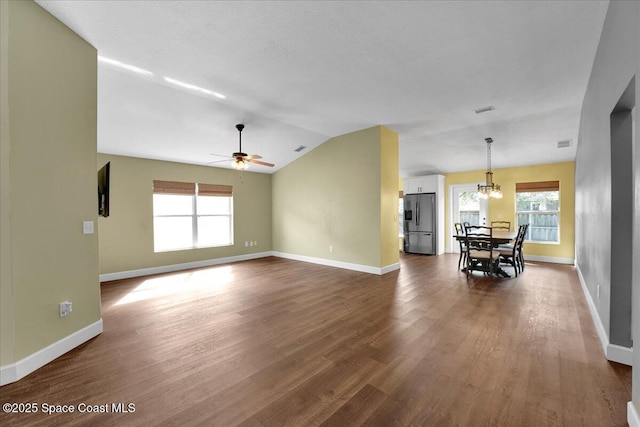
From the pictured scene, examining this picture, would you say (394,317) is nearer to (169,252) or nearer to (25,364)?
(25,364)

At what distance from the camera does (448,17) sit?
2.16 metres

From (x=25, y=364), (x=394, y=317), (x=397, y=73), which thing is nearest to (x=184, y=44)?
(x=397, y=73)

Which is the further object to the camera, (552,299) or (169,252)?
(169,252)

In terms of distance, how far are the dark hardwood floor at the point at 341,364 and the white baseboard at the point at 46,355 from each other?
6cm

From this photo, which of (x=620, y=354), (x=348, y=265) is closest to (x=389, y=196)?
(x=348, y=265)

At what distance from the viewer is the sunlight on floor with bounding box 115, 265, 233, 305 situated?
12.9ft

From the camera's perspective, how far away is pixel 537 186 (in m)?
6.43

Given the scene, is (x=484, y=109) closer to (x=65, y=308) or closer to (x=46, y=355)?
(x=65, y=308)

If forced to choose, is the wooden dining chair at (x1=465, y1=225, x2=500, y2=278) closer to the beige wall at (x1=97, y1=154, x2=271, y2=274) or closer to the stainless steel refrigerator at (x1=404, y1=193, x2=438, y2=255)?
the stainless steel refrigerator at (x1=404, y1=193, x2=438, y2=255)

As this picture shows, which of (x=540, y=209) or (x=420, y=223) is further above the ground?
(x=540, y=209)

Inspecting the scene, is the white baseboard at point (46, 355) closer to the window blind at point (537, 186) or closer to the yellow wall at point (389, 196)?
the yellow wall at point (389, 196)

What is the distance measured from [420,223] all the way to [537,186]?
288cm

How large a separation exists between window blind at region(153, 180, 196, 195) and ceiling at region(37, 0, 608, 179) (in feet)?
2.00

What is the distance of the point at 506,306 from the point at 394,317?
155 cm
